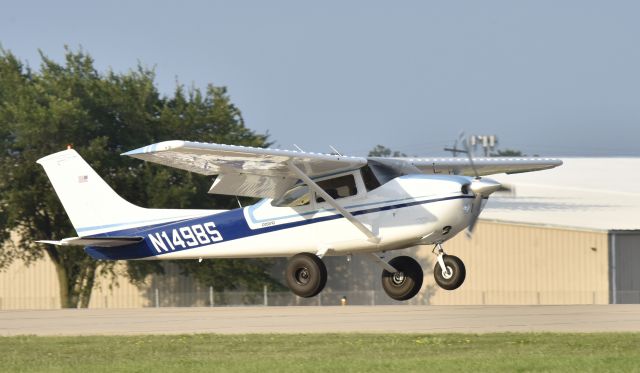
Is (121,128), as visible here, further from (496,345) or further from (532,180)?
(496,345)

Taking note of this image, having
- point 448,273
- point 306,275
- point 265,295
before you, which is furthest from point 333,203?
point 265,295

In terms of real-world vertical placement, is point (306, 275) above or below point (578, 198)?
below

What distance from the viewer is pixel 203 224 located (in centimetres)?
2336

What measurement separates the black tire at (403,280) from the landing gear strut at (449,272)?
82 centimetres

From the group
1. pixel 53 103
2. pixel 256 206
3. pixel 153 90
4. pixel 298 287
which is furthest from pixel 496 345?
pixel 153 90

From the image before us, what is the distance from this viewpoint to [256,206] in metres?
22.8

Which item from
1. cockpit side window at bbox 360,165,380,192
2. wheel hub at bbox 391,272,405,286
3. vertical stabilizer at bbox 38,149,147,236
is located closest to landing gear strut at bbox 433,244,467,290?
wheel hub at bbox 391,272,405,286

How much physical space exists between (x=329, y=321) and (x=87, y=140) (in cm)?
2253

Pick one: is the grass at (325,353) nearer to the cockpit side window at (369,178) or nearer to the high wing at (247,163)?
the cockpit side window at (369,178)

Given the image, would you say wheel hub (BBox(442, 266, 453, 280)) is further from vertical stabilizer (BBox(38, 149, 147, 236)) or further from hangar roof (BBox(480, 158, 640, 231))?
hangar roof (BBox(480, 158, 640, 231))

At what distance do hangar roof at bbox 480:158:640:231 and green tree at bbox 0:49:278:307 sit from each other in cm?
1029

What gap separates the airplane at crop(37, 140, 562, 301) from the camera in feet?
67.7

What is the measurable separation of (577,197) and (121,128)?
18635mm

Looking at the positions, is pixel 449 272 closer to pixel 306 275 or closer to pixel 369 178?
pixel 369 178
